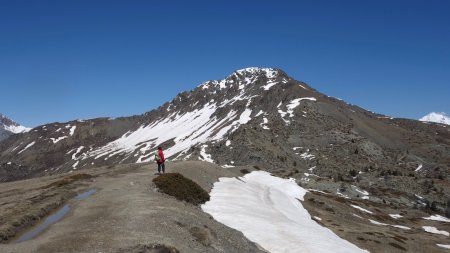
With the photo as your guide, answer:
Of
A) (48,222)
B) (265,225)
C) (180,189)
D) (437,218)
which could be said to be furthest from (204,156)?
(48,222)

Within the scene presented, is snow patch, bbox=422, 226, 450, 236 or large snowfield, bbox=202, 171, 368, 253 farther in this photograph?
snow patch, bbox=422, 226, 450, 236

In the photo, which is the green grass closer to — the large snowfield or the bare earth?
the large snowfield

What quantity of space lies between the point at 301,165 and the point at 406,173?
130ft

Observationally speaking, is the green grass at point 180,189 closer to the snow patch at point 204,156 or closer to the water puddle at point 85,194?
the water puddle at point 85,194

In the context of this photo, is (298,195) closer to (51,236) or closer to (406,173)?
(51,236)

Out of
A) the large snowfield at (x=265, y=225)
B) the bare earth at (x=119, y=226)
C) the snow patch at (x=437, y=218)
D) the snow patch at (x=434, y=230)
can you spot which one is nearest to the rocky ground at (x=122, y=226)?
the bare earth at (x=119, y=226)

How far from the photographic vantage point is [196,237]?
2514 cm

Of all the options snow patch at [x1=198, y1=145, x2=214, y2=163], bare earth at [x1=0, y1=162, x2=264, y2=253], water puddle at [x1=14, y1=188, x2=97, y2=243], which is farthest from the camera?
snow patch at [x1=198, y1=145, x2=214, y2=163]

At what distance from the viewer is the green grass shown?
135 feet

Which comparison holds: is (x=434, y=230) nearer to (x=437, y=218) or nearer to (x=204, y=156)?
(x=437, y=218)

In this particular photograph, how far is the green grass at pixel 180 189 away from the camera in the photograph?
41.2 m

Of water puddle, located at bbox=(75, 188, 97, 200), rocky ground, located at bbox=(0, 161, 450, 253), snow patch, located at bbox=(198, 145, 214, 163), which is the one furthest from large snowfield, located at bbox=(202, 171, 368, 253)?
snow patch, located at bbox=(198, 145, 214, 163)

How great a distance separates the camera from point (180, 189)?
4200 centimetres

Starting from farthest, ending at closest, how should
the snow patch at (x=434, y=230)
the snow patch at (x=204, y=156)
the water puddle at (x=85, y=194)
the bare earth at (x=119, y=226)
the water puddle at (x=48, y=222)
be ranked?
the snow patch at (x=204, y=156) < the snow patch at (x=434, y=230) < the water puddle at (x=85, y=194) < the water puddle at (x=48, y=222) < the bare earth at (x=119, y=226)
